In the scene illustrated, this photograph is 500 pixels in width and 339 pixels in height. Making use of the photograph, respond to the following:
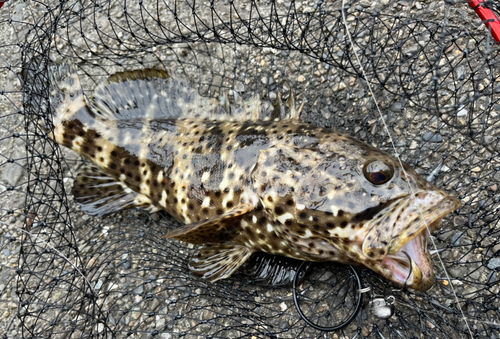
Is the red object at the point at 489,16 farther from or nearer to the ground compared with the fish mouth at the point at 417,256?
farther from the ground

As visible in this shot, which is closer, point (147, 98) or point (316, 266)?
point (316, 266)

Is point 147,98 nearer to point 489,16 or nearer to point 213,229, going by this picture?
point 213,229

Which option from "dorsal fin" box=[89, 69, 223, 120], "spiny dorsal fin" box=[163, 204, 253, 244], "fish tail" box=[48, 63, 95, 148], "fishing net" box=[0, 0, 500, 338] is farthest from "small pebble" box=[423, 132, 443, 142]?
"fish tail" box=[48, 63, 95, 148]

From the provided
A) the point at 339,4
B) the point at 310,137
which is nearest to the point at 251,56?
the point at 339,4

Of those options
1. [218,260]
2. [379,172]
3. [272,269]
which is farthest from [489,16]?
[218,260]

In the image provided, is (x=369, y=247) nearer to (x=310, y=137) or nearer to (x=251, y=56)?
(x=310, y=137)

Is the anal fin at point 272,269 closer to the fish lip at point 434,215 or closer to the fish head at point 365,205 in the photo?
the fish head at point 365,205

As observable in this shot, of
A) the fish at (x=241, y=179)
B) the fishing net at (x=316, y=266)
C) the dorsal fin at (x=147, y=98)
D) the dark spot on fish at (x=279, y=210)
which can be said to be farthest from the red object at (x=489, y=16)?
the dorsal fin at (x=147, y=98)
